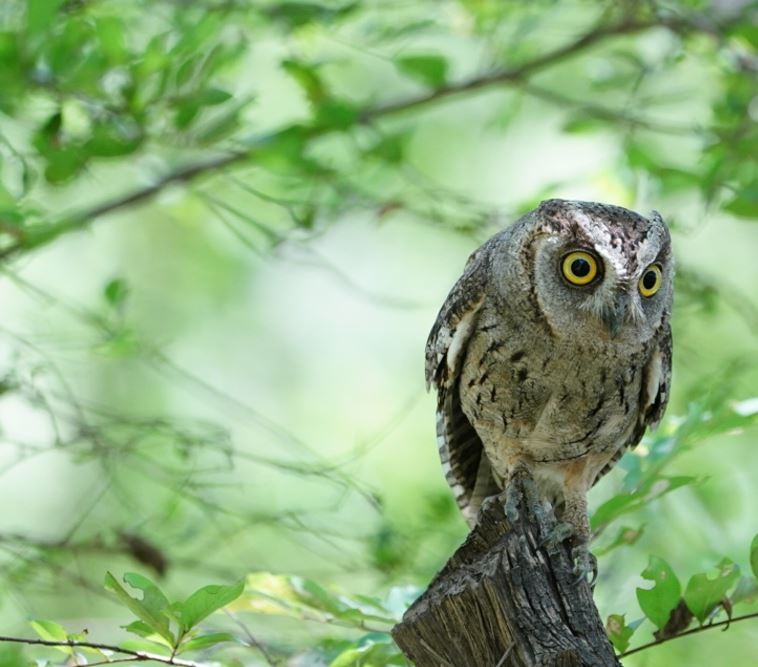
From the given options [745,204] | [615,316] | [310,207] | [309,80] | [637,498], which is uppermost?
[309,80]

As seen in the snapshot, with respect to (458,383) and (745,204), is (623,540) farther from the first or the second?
(745,204)

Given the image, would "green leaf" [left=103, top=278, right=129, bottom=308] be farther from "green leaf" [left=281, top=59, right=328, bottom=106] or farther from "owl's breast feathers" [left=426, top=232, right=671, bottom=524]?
"owl's breast feathers" [left=426, top=232, right=671, bottom=524]

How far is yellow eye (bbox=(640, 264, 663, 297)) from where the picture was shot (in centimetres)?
296

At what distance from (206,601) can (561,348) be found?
4.55 feet

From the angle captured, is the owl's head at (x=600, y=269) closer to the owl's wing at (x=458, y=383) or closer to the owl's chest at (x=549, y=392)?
the owl's chest at (x=549, y=392)

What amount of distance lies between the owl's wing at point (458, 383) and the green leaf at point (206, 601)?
139 centimetres

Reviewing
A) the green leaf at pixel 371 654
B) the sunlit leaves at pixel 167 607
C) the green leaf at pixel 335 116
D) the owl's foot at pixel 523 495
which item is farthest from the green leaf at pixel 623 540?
the green leaf at pixel 335 116

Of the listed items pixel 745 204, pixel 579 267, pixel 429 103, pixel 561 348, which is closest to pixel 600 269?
pixel 579 267

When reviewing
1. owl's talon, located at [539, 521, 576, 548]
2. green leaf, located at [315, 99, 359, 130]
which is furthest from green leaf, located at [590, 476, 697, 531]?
green leaf, located at [315, 99, 359, 130]

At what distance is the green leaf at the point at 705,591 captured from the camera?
7.80 feet

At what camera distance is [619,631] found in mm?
2482

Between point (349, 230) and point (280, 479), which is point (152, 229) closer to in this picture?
point (349, 230)

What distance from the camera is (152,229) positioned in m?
10.1

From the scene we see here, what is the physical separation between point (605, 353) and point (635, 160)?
4.34ft
